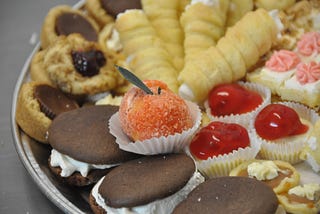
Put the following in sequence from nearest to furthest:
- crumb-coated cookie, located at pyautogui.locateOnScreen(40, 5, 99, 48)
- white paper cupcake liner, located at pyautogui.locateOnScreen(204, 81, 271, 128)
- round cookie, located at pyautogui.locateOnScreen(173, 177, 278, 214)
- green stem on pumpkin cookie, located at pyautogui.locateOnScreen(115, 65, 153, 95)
Answer: round cookie, located at pyautogui.locateOnScreen(173, 177, 278, 214), green stem on pumpkin cookie, located at pyautogui.locateOnScreen(115, 65, 153, 95), white paper cupcake liner, located at pyautogui.locateOnScreen(204, 81, 271, 128), crumb-coated cookie, located at pyautogui.locateOnScreen(40, 5, 99, 48)

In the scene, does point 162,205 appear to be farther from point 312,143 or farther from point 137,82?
point 312,143

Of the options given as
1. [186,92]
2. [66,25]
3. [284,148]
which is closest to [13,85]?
[66,25]

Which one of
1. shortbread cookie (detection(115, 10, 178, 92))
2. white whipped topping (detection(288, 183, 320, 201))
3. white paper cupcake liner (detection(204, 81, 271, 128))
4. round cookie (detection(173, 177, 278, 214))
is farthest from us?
shortbread cookie (detection(115, 10, 178, 92))

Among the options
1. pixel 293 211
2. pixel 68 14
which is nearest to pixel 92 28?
pixel 68 14

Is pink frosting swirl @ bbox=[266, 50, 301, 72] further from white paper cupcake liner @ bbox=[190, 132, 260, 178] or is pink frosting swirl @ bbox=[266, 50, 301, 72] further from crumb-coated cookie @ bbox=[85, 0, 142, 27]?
crumb-coated cookie @ bbox=[85, 0, 142, 27]

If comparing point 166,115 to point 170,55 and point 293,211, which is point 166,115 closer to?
point 293,211

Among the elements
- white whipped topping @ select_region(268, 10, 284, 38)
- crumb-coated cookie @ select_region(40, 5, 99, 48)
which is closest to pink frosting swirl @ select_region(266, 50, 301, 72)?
white whipped topping @ select_region(268, 10, 284, 38)
